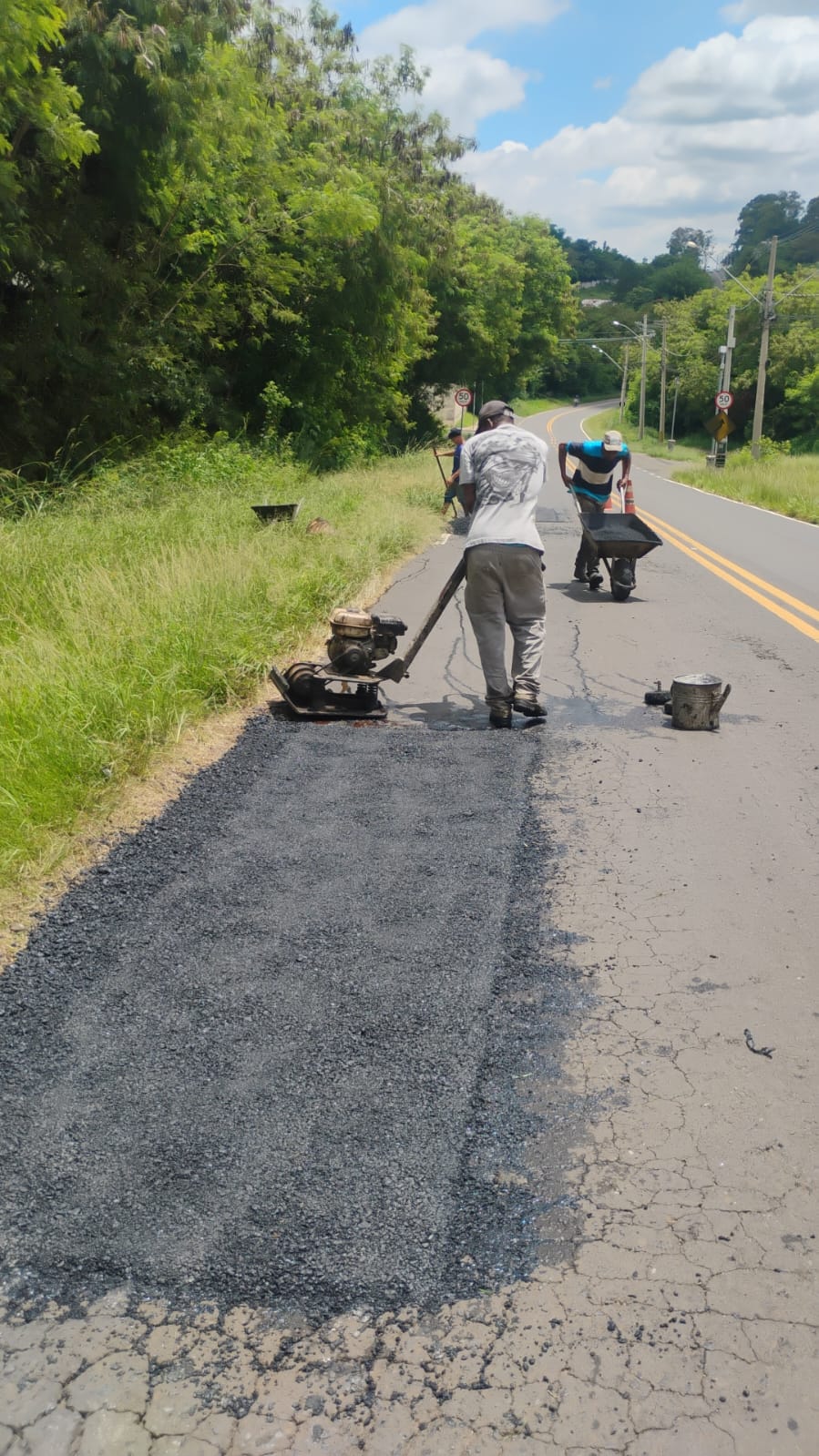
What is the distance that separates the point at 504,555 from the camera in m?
7.61

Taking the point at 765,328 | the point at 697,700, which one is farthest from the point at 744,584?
the point at 765,328

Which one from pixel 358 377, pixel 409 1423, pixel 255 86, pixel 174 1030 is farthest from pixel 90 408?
pixel 409 1423

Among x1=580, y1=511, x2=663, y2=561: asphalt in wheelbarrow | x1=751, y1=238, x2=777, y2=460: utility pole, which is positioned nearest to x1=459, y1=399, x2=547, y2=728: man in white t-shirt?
x1=580, y1=511, x2=663, y2=561: asphalt in wheelbarrow

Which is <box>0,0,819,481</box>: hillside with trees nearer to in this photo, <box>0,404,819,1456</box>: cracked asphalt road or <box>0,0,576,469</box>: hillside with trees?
<box>0,0,576,469</box>: hillside with trees

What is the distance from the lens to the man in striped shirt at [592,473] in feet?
40.2

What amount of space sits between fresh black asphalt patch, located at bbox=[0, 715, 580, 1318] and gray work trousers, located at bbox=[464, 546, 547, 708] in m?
1.98

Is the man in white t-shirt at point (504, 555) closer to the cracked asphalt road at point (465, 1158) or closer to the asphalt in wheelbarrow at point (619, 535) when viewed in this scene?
the cracked asphalt road at point (465, 1158)

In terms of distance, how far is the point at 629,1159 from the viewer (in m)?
3.13

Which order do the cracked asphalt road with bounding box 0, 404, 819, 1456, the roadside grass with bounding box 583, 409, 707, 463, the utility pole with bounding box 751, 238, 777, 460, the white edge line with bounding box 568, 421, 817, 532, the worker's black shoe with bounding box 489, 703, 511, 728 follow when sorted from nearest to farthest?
the cracked asphalt road with bounding box 0, 404, 819, 1456, the worker's black shoe with bounding box 489, 703, 511, 728, the white edge line with bounding box 568, 421, 817, 532, the utility pole with bounding box 751, 238, 777, 460, the roadside grass with bounding box 583, 409, 707, 463

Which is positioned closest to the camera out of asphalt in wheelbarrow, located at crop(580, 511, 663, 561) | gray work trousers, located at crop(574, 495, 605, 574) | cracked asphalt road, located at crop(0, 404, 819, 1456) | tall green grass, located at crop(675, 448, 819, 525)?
cracked asphalt road, located at crop(0, 404, 819, 1456)

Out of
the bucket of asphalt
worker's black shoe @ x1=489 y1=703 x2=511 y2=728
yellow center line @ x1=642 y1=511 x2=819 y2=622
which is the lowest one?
yellow center line @ x1=642 y1=511 x2=819 y2=622

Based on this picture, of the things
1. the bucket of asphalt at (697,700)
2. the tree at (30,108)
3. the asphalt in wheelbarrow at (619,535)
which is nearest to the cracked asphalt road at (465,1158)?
the bucket of asphalt at (697,700)

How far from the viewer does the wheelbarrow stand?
11.9 meters

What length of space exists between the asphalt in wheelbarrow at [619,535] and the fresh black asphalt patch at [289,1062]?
21.9ft
